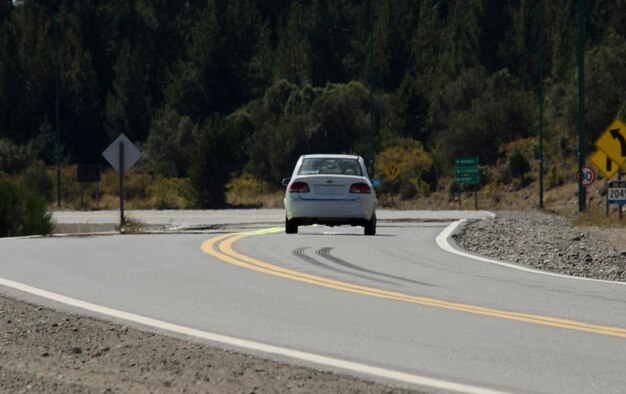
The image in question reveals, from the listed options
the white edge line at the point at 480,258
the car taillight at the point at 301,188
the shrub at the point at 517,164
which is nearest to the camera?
the white edge line at the point at 480,258

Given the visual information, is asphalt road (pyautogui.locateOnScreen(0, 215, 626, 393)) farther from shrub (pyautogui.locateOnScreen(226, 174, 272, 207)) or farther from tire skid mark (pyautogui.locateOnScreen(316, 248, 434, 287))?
shrub (pyautogui.locateOnScreen(226, 174, 272, 207))

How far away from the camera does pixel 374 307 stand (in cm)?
1170

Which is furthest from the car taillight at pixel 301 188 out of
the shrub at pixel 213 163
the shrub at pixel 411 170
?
the shrub at pixel 411 170

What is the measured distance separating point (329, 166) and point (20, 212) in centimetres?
916

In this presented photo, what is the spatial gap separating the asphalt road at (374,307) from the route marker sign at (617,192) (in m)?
12.9

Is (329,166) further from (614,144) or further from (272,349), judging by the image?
(272,349)

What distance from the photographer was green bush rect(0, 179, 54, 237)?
102ft

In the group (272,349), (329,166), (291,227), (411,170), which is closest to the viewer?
(272,349)

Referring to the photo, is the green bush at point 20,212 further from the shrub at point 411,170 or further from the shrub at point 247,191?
the shrub at point 411,170

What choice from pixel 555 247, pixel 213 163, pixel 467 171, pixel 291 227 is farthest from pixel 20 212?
pixel 213 163

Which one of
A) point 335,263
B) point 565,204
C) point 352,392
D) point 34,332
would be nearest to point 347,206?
point 335,263

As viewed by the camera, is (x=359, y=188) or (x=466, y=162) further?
(x=466, y=162)

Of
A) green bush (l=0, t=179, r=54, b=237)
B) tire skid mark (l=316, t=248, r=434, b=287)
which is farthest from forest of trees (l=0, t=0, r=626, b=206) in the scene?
tire skid mark (l=316, t=248, r=434, b=287)

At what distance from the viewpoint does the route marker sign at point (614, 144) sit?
31766mm
